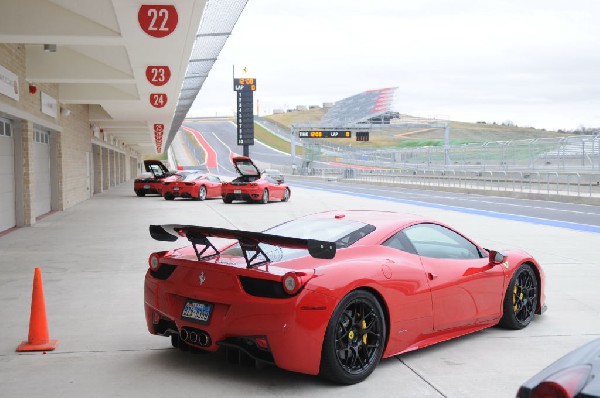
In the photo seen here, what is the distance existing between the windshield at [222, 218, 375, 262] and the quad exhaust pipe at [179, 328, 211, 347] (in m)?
0.72

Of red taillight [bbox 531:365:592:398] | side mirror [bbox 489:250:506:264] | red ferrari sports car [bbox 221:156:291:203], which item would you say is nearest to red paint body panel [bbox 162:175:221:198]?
red ferrari sports car [bbox 221:156:291:203]

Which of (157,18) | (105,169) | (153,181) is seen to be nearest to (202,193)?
(153,181)

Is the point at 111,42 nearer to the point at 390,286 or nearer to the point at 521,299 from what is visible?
the point at 521,299

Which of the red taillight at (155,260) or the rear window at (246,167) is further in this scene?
the rear window at (246,167)

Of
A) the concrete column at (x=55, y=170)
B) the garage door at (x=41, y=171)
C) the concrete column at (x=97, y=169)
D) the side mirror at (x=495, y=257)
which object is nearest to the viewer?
the side mirror at (x=495, y=257)

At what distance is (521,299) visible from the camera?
22.2ft

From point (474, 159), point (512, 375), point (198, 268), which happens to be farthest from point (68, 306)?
point (474, 159)

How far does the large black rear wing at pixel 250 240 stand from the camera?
184 inches

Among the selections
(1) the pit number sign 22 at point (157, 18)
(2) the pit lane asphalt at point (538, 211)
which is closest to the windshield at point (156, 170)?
(2) the pit lane asphalt at point (538, 211)

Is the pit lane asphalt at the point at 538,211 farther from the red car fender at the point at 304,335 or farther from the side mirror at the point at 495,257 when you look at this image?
the red car fender at the point at 304,335

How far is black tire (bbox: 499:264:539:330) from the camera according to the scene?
6582mm

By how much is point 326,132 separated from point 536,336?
85389 millimetres

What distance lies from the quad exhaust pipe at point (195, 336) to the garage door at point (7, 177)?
12317 millimetres

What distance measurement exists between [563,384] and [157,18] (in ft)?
36.8
